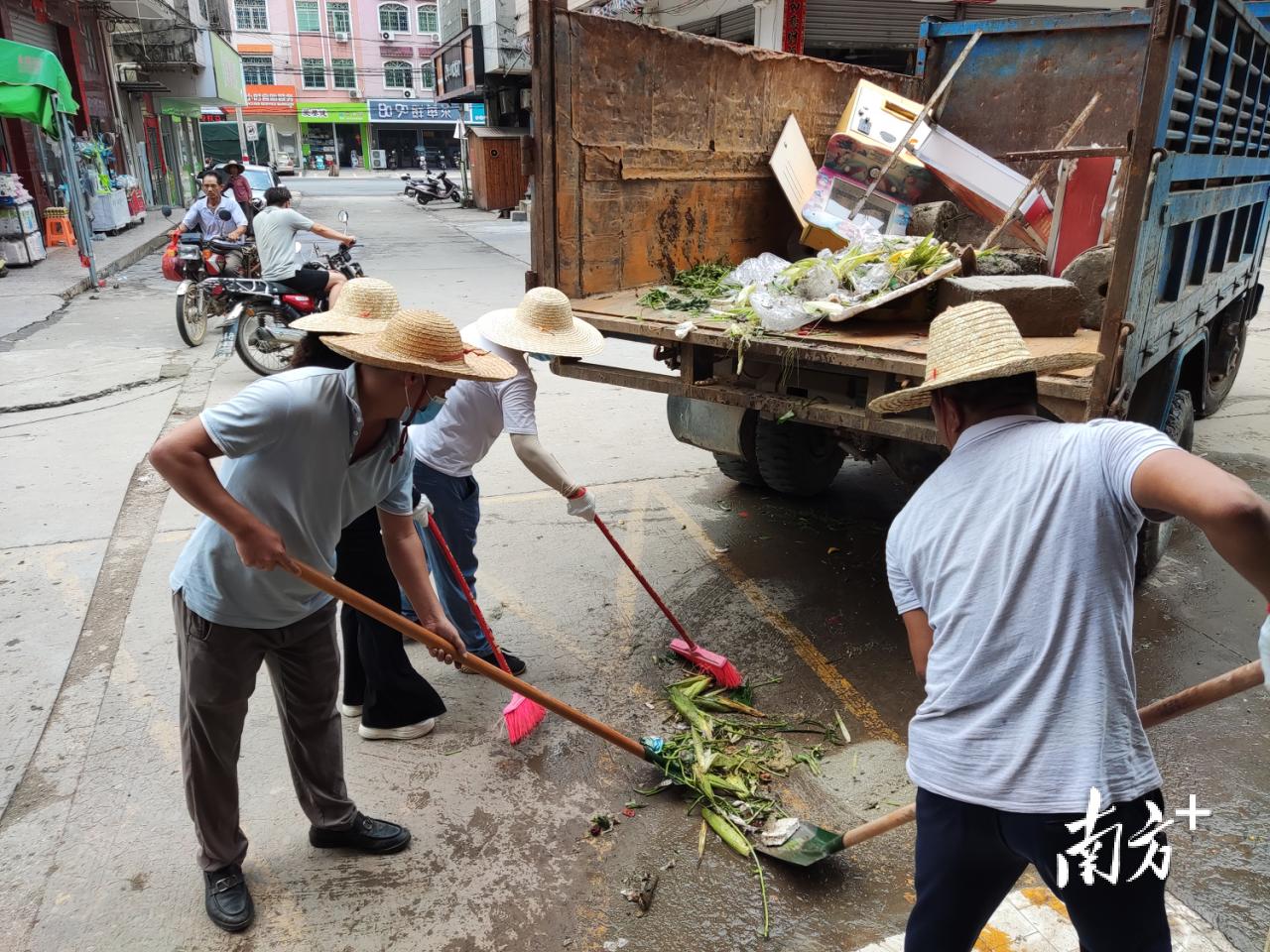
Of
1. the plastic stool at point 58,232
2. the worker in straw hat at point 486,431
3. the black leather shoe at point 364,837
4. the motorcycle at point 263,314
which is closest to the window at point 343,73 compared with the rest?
the plastic stool at point 58,232

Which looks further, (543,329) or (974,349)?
(543,329)

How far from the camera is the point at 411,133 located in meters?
57.2

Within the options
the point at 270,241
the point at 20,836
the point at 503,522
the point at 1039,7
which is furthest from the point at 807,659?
the point at 1039,7

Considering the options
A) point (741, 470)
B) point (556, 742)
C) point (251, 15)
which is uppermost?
point (251, 15)

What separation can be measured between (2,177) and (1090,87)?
575 inches

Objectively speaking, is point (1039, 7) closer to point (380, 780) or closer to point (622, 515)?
point (622, 515)

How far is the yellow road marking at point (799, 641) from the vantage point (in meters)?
3.48

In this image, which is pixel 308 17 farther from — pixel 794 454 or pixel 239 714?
pixel 239 714

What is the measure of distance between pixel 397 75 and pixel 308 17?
575 centimetres

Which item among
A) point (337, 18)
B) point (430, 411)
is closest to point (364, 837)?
point (430, 411)

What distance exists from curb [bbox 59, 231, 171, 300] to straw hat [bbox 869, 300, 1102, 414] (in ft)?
43.0

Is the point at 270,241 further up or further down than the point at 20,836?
further up

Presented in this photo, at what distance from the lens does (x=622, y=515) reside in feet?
17.7

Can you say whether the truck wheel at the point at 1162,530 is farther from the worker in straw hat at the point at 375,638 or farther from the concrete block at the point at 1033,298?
the worker in straw hat at the point at 375,638
